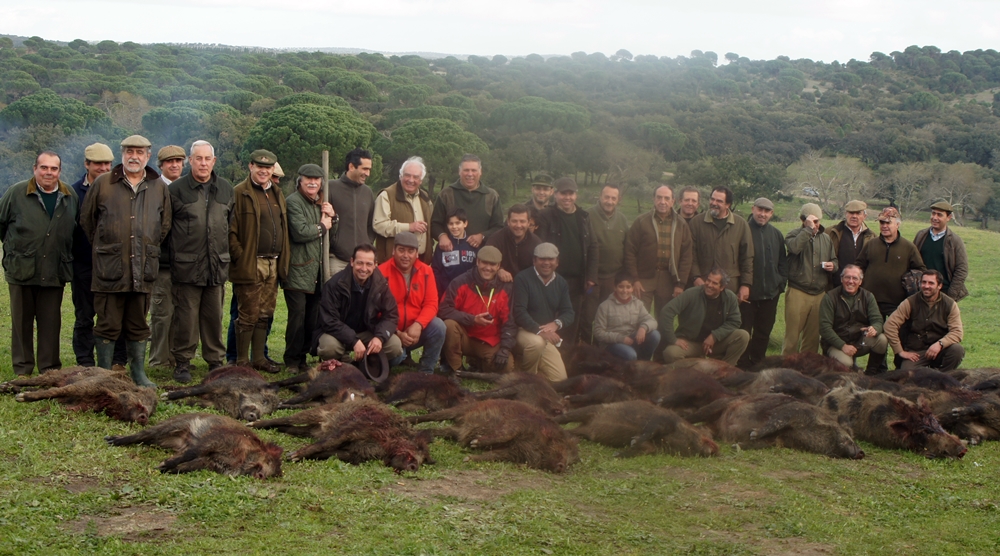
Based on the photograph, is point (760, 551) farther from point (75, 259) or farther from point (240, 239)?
point (75, 259)

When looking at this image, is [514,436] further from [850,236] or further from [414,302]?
[850,236]

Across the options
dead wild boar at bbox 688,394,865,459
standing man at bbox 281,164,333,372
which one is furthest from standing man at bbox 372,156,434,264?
dead wild boar at bbox 688,394,865,459

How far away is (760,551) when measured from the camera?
166 inches

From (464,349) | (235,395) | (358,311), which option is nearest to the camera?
(235,395)

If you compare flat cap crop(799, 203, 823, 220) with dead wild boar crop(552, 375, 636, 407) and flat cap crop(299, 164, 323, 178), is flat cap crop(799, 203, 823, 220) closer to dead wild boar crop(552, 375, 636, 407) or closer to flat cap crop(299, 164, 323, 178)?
dead wild boar crop(552, 375, 636, 407)

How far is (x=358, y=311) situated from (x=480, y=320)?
1279 mm

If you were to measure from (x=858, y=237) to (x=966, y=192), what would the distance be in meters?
39.6

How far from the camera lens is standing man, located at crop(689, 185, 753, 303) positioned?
9.29 meters

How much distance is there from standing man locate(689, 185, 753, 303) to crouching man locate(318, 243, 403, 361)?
3.74 m

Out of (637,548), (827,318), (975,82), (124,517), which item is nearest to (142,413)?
(124,517)

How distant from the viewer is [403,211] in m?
8.52

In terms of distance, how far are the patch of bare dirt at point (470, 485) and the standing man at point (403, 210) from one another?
3.64 m

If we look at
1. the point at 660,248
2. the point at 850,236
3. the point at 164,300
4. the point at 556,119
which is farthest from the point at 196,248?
the point at 556,119

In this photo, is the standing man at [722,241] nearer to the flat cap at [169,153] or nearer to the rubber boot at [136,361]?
the flat cap at [169,153]
